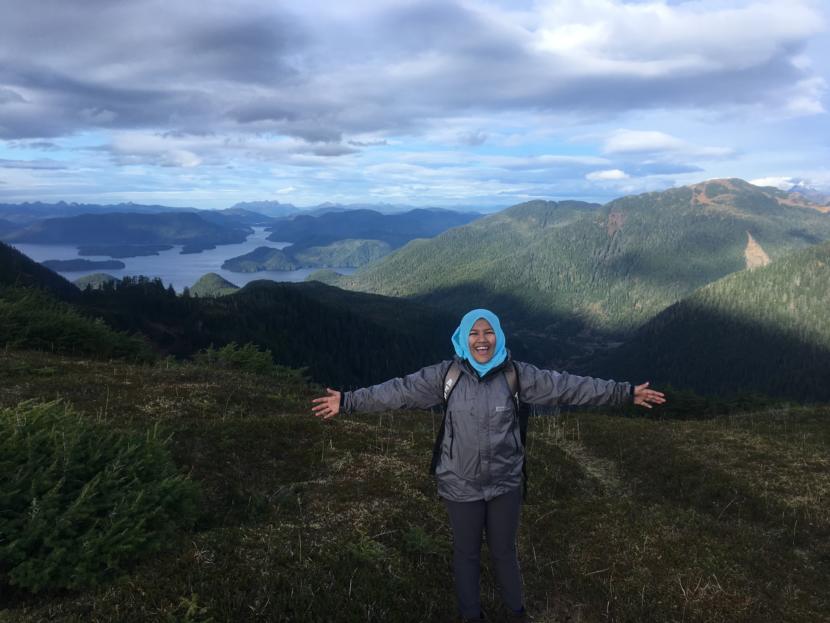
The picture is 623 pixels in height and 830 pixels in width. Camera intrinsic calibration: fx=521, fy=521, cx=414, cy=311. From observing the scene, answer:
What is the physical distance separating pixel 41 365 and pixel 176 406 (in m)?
8.33

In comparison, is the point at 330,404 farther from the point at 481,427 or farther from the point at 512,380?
the point at 512,380

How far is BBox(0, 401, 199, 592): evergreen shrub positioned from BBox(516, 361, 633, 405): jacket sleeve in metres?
6.29

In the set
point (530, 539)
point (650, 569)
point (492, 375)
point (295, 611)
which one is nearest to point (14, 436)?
point (295, 611)

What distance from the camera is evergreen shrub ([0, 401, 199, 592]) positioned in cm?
741

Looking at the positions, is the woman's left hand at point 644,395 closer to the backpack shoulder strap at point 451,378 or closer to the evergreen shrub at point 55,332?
the backpack shoulder strap at point 451,378

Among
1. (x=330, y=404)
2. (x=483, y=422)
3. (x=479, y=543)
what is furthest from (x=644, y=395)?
(x=330, y=404)

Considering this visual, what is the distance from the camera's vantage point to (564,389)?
26.7 ft

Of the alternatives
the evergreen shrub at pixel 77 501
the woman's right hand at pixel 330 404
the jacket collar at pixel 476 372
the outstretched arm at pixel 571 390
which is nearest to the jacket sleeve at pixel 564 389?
the outstretched arm at pixel 571 390

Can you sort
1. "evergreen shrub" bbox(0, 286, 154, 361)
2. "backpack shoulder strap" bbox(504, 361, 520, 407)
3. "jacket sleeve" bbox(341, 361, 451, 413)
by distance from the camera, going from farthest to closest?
1. "evergreen shrub" bbox(0, 286, 154, 361)
2. "jacket sleeve" bbox(341, 361, 451, 413)
3. "backpack shoulder strap" bbox(504, 361, 520, 407)

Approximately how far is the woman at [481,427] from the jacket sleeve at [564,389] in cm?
2

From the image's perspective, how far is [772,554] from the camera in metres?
12.0

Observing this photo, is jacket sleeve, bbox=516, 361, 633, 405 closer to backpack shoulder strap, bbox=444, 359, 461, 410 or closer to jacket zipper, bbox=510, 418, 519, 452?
jacket zipper, bbox=510, 418, 519, 452

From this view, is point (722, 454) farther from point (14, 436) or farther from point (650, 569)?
point (14, 436)

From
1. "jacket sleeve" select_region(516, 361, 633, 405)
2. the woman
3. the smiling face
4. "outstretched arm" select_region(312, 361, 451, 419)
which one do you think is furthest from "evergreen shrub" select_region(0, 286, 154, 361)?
"jacket sleeve" select_region(516, 361, 633, 405)
